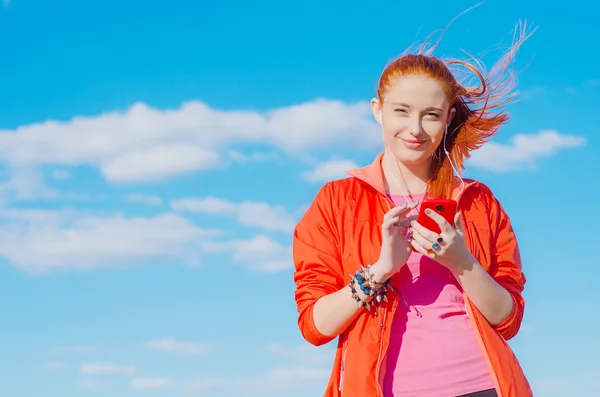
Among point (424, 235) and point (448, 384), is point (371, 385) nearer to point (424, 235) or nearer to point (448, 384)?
point (448, 384)

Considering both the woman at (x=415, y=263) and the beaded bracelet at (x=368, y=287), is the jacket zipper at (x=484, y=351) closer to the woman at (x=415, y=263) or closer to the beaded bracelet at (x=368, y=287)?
the woman at (x=415, y=263)

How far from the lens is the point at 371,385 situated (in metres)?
5.07

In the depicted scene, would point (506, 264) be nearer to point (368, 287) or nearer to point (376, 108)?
point (368, 287)

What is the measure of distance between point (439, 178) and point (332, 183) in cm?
74

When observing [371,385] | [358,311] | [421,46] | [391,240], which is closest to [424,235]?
[391,240]

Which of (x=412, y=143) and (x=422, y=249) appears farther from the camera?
(x=412, y=143)

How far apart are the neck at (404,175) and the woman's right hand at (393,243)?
71 centimetres

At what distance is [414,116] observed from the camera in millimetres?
5594

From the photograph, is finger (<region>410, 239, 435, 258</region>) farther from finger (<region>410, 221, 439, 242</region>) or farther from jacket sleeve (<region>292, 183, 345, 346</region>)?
jacket sleeve (<region>292, 183, 345, 346</region>)

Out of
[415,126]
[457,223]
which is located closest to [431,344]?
[457,223]

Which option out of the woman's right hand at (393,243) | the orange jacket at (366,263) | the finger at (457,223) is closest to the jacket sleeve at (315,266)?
the orange jacket at (366,263)

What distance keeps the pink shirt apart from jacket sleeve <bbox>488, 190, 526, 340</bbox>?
13.1 inches

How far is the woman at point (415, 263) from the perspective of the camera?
5.10 meters

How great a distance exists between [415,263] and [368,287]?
42 centimetres
